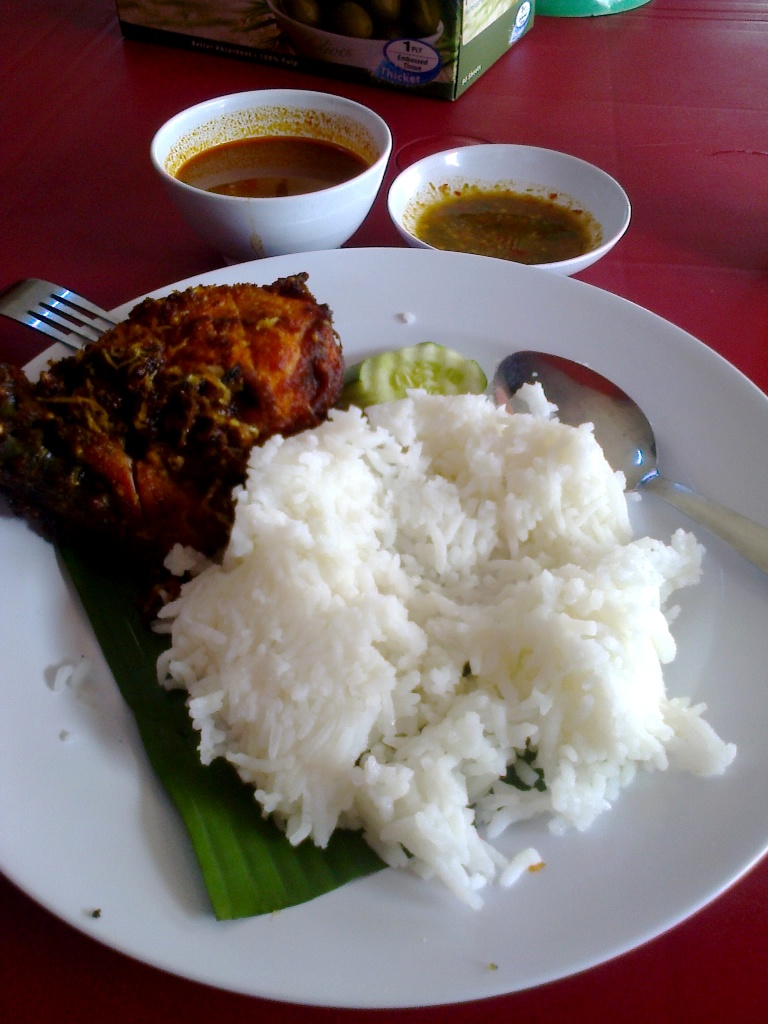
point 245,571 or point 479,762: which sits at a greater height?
point 245,571

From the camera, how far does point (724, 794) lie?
4.70 feet

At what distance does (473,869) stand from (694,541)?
3.09 ft

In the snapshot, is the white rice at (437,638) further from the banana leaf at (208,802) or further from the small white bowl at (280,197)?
the small white bowl at (280,197)

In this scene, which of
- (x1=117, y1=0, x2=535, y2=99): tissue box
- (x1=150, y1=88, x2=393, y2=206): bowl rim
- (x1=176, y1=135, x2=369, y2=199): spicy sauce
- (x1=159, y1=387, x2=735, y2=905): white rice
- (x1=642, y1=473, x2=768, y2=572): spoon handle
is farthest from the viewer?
(x1=117, y1=0, x2=535, y2=99): tissue box

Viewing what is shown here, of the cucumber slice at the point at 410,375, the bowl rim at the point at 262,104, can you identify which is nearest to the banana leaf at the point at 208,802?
the cucumber slice at the point at 410,375

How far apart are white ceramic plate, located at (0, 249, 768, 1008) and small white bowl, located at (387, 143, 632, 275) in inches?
47.3

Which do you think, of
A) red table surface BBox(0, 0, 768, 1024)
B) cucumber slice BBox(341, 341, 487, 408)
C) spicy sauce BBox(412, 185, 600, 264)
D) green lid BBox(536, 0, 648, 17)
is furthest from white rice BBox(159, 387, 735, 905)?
green lid BBox(536, 0, 648, 17)

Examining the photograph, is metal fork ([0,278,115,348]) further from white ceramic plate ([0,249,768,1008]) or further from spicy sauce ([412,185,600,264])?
spicy sauce ([412,185,600,264])

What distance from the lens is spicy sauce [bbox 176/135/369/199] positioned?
109 inches

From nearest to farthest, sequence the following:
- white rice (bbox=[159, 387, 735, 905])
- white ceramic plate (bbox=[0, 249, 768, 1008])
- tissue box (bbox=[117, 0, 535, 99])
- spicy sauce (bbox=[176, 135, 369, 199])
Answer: white ceramic plate (bbox=[0, 249, 768, 1008]) < white rice (bbox=[159, 387, 735, 905]) < spicy sauce (bbox=[176, 135, 369, 199]) < tissue box (bbox=[117, 0, 535, 99])

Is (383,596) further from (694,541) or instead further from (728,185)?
(728,185)

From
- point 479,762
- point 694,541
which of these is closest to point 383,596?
point 479,762

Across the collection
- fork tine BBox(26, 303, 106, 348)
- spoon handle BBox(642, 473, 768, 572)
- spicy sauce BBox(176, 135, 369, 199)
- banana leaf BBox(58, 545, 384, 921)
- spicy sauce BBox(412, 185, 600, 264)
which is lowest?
banana leaf BBox(58, 545, 384, 921)

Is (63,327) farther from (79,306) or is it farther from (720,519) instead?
(720,519)
